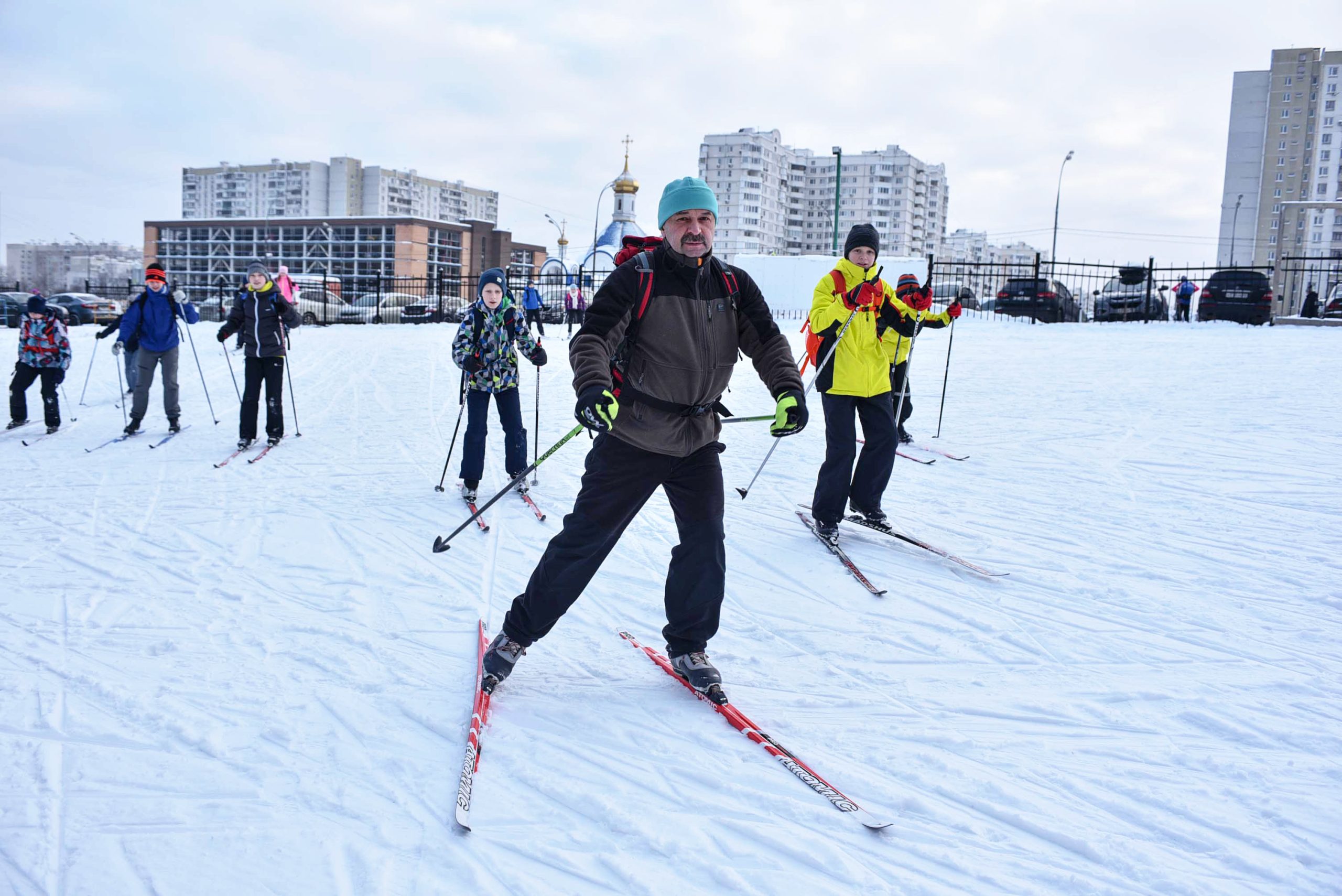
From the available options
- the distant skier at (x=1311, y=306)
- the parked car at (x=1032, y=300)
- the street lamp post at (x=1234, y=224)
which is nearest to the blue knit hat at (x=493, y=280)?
the parked car at (x=1032, y=300)

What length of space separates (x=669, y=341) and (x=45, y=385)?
9.53 meters

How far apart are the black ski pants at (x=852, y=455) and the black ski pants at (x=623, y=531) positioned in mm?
2132

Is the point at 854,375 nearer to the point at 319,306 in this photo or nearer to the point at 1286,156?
the point at 319,306

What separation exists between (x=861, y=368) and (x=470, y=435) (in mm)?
3030

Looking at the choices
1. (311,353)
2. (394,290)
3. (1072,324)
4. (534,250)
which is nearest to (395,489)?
(311,353)

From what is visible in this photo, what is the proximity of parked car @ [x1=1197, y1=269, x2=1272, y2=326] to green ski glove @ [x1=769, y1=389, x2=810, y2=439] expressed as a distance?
20.9 metres

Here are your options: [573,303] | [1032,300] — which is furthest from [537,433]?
[1032,300]

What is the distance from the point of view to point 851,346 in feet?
16.6

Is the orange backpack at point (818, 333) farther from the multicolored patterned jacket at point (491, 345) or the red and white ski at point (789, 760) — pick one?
the red and white ski at point (789, 760)

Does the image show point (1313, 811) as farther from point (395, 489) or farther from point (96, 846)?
point (395, 489)

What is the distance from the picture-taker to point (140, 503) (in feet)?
20.9

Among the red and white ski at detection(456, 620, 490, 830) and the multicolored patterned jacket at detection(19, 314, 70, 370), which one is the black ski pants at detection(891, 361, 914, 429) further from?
the multicolored patterned jacket at detection(19, 314, 70, 370)

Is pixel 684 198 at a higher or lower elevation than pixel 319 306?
lower

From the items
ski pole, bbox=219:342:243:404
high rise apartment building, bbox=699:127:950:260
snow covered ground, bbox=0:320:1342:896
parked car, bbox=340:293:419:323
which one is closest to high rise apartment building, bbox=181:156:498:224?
high rise apartment building, bbox=699:127:950:260
